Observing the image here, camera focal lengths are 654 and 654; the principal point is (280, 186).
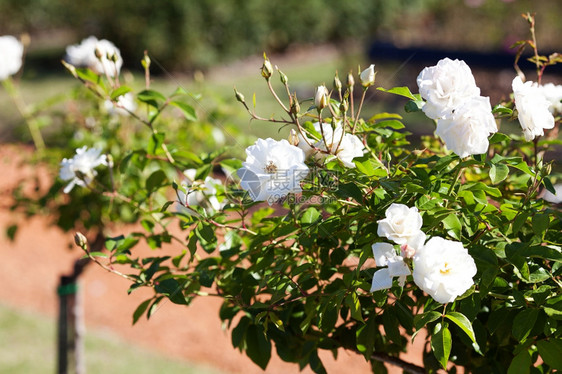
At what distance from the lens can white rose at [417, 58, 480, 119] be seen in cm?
104

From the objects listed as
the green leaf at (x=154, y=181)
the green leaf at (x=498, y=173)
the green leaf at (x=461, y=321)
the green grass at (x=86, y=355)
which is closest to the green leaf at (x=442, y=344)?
the green leaf at (x=461, y=321)

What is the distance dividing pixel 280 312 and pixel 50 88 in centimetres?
911

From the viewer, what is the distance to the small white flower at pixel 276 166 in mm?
1043

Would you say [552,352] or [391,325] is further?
[391,325]

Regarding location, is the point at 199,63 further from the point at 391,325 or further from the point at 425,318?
the point at 425,318

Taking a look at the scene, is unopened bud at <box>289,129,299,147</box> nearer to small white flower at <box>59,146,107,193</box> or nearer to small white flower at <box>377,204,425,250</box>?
small white flower at <box>377,204,425,250</box>

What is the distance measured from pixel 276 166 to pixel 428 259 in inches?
10.9

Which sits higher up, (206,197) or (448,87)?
(448,87)

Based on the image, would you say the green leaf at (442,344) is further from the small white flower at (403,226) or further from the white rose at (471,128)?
the white rose at (471,128)

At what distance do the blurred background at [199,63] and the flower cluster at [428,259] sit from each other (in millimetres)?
1743

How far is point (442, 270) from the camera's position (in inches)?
37.5

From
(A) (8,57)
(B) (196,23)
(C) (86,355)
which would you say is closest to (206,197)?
(A) (8,57)

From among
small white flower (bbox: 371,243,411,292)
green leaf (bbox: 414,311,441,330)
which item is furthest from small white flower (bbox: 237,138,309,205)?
green leaf (bbox: 414,311,441,330)

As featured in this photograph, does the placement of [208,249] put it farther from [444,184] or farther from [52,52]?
[52,52]
